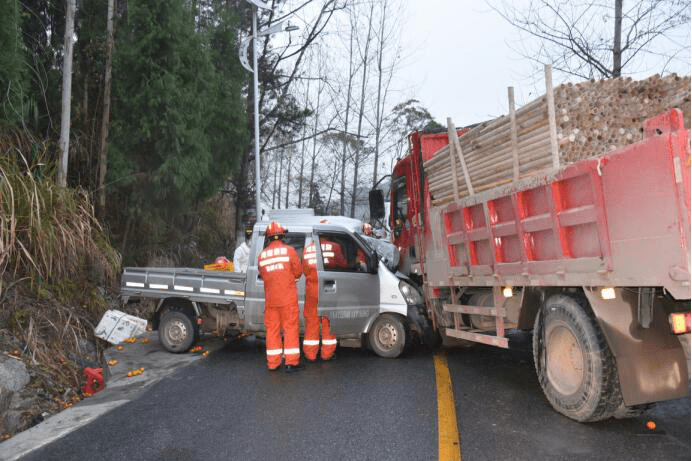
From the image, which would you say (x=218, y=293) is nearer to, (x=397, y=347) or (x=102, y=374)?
(x=102, y=374)

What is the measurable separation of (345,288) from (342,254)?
1.65 ft

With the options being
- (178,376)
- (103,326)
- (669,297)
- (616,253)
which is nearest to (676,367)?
(669,297)

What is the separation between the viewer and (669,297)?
376 cm

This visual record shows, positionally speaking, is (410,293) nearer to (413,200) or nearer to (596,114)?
(413,200)

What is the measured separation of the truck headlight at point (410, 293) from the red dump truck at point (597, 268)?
1.43 meters

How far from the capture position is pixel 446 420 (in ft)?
14.7

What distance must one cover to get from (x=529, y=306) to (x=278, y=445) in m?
2.63

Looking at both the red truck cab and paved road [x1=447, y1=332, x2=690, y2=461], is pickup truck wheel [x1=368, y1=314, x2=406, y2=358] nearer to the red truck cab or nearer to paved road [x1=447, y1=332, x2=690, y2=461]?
the red truck cab

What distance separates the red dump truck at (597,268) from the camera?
3312mm

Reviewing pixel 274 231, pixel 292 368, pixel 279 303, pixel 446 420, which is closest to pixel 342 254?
pixel 274 231


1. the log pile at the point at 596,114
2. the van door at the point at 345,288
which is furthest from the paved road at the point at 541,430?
the log pile at the point at 596,114

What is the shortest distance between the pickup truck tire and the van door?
2.81m

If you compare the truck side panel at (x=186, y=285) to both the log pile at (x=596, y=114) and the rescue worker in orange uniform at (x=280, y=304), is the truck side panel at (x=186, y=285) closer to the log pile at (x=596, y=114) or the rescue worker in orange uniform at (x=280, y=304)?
the rescue worker in orange uniform at (x=280, y=304)

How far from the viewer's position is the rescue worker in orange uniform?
21.2 feet
